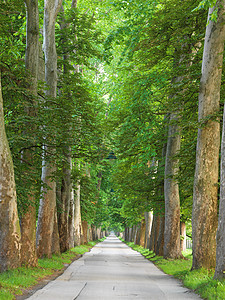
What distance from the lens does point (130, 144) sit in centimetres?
2136

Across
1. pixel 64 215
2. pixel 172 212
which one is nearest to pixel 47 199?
pixel 64 215

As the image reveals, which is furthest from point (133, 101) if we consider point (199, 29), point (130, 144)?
point (199, 29)

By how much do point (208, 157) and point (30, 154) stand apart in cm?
587

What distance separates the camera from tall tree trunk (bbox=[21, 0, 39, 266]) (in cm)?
1314

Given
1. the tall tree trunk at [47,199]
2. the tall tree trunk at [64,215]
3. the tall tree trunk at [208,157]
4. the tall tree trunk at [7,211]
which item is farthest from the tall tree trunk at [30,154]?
the tall tree trunk at [64,215]

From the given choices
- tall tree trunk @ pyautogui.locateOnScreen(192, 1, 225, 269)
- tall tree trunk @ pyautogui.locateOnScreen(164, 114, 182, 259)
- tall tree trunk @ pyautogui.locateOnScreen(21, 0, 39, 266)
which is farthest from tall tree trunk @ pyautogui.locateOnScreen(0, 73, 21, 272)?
tall tree trunk @ pyautogui.locateOnScreen(164, 114, 182, 259)

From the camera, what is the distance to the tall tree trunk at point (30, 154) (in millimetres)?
13141

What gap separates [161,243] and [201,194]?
1080 cm

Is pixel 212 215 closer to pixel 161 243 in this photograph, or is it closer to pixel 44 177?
pixel 44 177

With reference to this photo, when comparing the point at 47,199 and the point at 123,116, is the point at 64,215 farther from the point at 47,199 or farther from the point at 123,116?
the point at 123,116

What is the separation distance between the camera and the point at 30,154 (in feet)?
45.6

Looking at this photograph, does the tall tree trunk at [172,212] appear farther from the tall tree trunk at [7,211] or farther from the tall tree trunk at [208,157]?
the tall tree trunk at [7,211]

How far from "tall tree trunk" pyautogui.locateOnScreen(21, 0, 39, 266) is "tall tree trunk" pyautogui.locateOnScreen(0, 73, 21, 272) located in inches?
83.2

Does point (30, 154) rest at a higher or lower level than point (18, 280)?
higher
